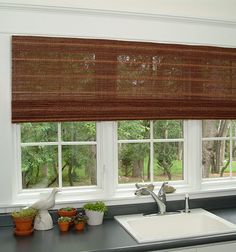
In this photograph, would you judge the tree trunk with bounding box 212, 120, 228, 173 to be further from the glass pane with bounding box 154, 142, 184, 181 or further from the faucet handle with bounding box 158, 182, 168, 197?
the faucet handle with bounding box 158, 182, 168, 197

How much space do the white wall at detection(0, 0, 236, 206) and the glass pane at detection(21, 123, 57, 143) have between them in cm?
12

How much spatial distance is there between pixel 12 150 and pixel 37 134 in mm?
219

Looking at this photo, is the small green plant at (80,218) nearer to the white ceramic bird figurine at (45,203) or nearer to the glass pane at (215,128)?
the white ceramic bird figurine at (45,203)

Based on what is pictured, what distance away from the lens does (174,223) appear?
7.84ft

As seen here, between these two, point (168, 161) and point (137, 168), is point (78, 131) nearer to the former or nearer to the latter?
point (137, 168)

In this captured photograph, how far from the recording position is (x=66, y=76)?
2227mm

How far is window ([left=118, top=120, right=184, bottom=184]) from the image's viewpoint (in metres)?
2.54

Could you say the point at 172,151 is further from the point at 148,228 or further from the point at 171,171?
the point at 148,228

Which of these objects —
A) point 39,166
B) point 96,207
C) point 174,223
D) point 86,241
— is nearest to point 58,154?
point 39,166

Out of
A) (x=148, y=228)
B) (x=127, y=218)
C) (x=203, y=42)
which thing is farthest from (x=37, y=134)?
(x=203, y=42)

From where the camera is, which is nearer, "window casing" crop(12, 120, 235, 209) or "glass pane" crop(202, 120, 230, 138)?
"window casing" crop(12, 120, 235, 209)

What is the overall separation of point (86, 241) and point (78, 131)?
2.74 feet

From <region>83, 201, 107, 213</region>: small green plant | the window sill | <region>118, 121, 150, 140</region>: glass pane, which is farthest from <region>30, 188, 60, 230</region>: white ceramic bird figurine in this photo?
<region>118, 121, 150, 140</region>: glass pane

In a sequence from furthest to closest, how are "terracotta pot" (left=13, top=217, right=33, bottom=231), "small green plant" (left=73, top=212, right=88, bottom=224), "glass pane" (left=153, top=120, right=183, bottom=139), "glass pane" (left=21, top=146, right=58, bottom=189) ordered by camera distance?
"glass pane" (left=153, top=120, right=183, bottom=139) → "glass pane" (left=21, top=146, right=58, bottom=189) → "small green plant" (left=73, top=212, right=88, bottom=224) → "terracotta pot" (left=13, top=217, right=33, bottom=231)
